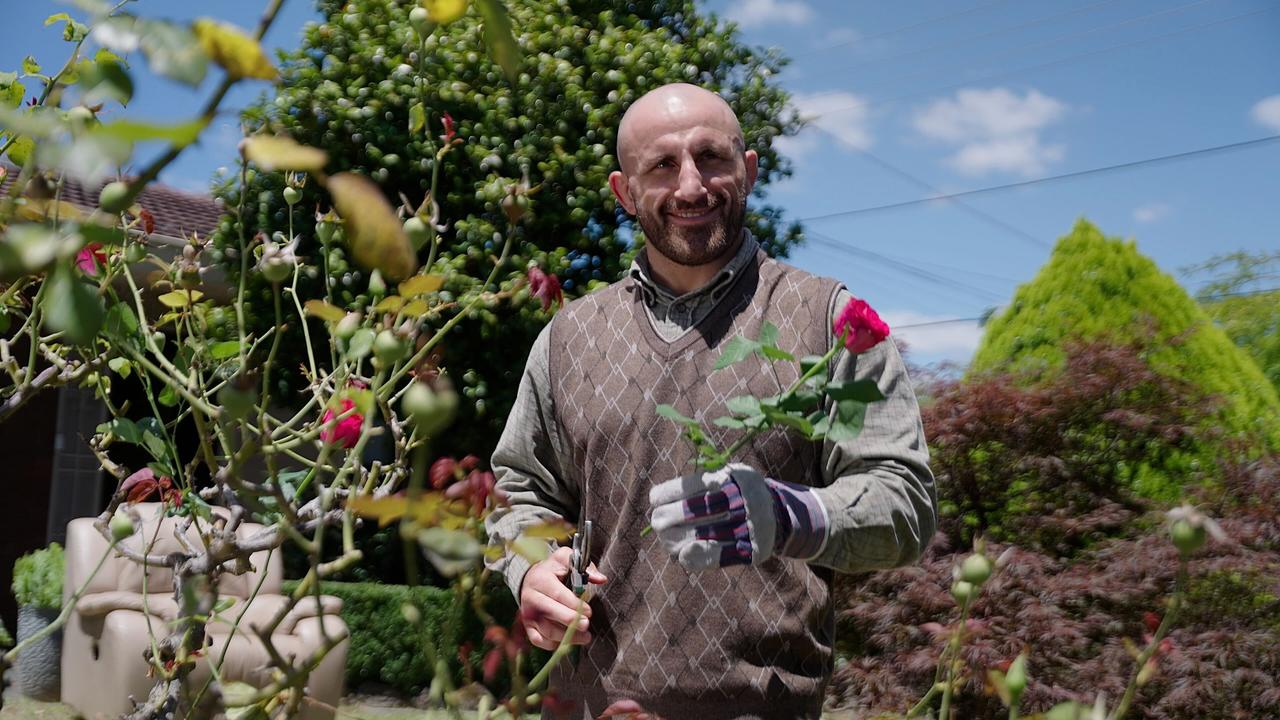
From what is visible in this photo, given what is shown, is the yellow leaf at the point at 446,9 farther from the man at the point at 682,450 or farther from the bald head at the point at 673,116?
the bald head at the point at 673,116

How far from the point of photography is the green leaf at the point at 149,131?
0.32 metres

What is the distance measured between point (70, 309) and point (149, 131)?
0.30ft

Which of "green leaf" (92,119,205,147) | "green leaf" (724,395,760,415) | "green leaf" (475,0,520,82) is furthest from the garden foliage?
"green leaf" (92,119,205,147)

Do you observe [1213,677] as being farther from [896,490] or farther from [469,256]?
[469,256]

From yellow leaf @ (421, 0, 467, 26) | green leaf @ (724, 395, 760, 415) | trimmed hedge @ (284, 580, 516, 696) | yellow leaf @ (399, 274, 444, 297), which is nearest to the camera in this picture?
yellow leaf @ (421, 0, 467, 26)

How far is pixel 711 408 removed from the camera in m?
1.50

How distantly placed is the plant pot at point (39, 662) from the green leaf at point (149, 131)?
21.4ft

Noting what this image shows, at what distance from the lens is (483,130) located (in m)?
5.39

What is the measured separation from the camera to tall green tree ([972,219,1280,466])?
4488 millimetres

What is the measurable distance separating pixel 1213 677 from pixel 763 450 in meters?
2.58

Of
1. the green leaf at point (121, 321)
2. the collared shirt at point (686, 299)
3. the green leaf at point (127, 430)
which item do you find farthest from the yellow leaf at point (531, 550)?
the collared shirt at point (686, 299)

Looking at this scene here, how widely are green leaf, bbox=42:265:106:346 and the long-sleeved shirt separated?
612mm

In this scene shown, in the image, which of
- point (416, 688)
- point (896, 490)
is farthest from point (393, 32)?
point (896, 490)

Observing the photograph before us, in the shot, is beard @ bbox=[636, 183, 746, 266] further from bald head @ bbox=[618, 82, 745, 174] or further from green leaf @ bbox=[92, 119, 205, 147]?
green leaf @ bbox=[92, 119, 205, 147]
